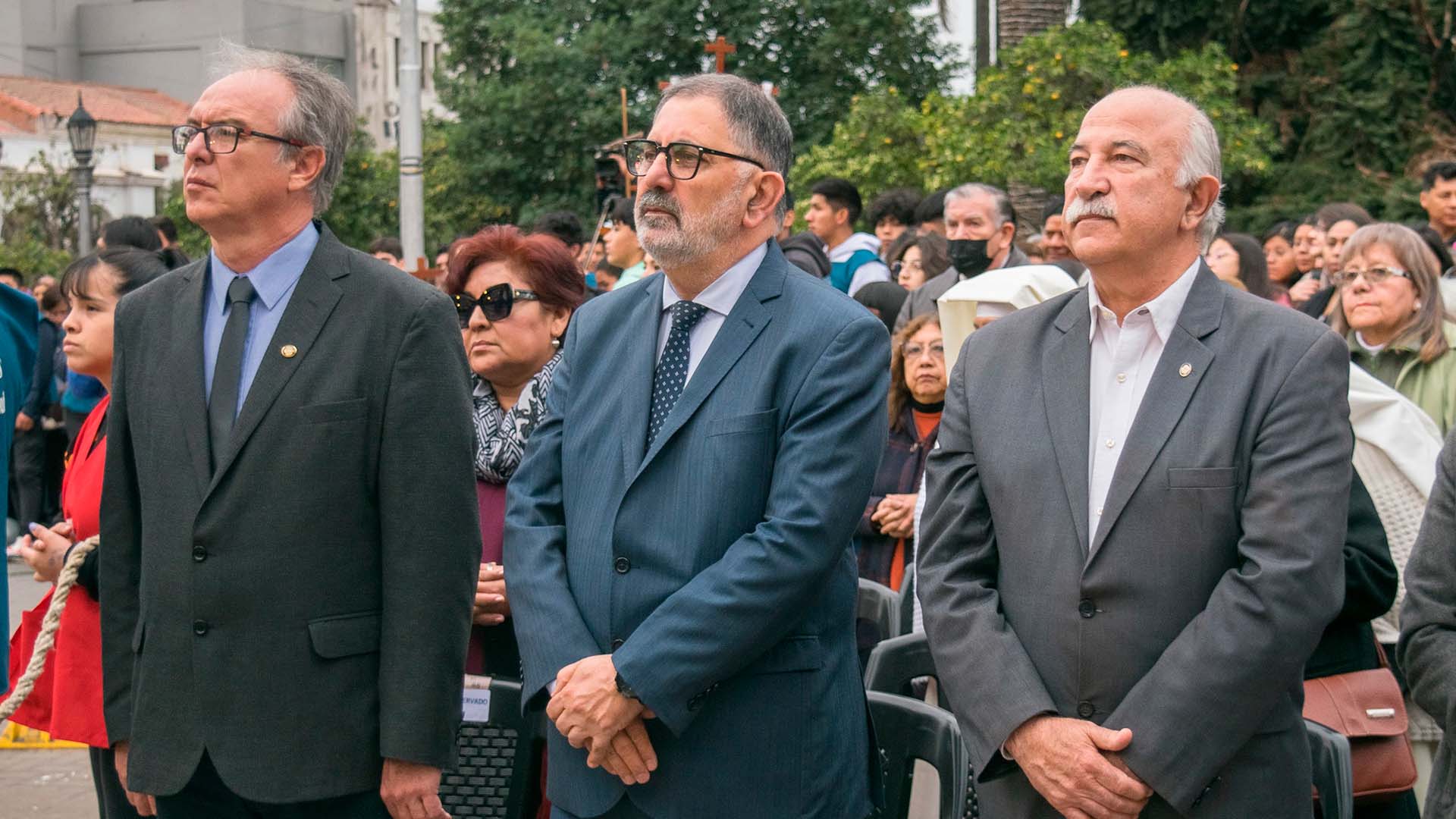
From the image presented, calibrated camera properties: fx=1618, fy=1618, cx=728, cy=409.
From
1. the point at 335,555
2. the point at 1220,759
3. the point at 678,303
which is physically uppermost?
the point at 678,303

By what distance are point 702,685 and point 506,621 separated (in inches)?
57.4

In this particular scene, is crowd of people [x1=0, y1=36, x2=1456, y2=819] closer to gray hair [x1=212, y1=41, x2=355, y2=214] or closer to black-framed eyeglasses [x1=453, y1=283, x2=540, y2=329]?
gray hair [x1=212, y1=41, x2=355, y2=214]

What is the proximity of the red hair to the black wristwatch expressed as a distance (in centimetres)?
193

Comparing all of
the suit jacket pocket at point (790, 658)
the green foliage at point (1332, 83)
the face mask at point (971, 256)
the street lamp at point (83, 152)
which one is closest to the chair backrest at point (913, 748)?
the suit jacket pocket at point (790, 658)

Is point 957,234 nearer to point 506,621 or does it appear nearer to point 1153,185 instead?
point 506,621

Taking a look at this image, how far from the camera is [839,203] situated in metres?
10.0

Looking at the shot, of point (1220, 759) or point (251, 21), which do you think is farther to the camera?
point (251, 21)

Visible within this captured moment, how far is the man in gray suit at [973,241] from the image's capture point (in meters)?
7.39

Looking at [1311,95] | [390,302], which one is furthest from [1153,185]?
[1311,95]

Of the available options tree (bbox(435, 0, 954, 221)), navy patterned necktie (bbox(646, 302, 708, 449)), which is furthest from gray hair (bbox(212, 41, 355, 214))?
tree (bbox(435, 0, 954, 221))

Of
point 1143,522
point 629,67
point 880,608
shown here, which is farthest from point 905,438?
point 629,67

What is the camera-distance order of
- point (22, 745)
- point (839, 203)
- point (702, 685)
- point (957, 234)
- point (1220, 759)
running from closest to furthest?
point (1220, 759) < point (702, 685) < point (22, 745) < point (957, 234) < point (839, 203)

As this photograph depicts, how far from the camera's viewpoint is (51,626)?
3.99 metres

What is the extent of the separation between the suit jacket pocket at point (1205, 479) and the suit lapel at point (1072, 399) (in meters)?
0.18
